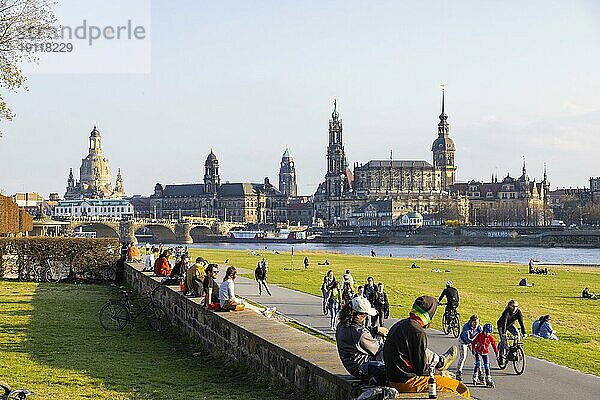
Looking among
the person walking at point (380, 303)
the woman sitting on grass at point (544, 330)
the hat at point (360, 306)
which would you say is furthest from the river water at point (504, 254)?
the hat at point (360, 306)

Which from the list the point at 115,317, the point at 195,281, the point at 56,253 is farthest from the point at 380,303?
the point at 56,253

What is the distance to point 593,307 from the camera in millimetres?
29781

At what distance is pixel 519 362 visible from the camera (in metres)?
14.2

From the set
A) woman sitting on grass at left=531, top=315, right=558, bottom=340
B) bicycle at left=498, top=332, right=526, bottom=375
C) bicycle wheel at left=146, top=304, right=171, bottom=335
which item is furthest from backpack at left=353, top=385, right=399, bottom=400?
woman sitting on grass at left=531, top=315, right=558, bottom=340

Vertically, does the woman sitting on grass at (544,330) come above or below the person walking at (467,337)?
below

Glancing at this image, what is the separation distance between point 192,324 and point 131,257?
71.2 ft

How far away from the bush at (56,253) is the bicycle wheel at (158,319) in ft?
43.6

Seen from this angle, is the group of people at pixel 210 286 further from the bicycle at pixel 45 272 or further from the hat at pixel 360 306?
the bicycle at pixel 45 272

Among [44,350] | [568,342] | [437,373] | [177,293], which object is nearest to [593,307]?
[568,342]

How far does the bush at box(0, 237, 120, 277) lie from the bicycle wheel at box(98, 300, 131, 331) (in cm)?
1476

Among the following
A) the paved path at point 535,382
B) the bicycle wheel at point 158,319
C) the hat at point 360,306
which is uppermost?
the hat at point 360,306

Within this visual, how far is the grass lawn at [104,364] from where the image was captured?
37.2 feet

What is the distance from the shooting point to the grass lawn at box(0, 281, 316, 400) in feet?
37.2

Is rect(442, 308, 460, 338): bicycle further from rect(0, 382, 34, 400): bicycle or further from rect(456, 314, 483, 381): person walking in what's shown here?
rect(0, 382, 34, 400): bicycle
